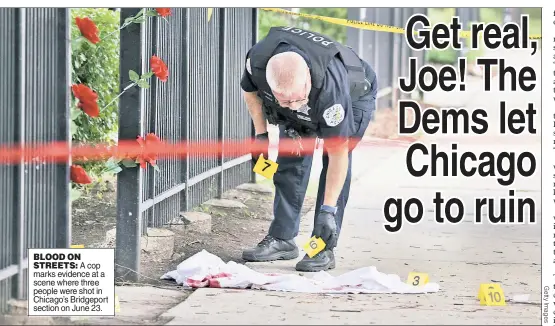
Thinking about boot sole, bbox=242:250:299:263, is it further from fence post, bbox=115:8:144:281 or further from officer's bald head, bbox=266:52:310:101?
officer's bald head, bbox=266:52:310:101

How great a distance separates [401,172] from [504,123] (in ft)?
6.26

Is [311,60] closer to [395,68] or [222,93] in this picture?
[222,93]

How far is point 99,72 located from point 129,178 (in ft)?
4.52

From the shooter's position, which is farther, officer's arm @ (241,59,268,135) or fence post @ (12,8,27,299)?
officer's arm @ (241,59,268,135)

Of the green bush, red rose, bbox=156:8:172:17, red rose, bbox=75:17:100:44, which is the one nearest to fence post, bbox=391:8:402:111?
the green bush

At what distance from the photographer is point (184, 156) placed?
675 centimetres

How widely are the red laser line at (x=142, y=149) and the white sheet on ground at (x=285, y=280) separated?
58cm

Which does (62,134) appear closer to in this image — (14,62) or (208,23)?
(14,62)

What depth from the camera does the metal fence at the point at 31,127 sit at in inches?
196

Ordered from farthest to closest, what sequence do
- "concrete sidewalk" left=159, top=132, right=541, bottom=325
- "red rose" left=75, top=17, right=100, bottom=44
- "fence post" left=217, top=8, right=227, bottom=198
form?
"fence post" left=217, top=8, right=227, bottom=198, "red rose" left=75, top=17, right=100, bottom=44, "concrete sidewalk" left=159, top=132, right=541, bottom=325

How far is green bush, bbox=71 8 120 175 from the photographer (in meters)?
6.82

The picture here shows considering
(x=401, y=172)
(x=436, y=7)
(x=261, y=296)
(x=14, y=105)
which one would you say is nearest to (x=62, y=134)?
(x=14, y=105)

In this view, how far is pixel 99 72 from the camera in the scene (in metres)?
7.03

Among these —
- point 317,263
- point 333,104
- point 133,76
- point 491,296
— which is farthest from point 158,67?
point 491,296
